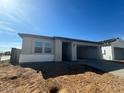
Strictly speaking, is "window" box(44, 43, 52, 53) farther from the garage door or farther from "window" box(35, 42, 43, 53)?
the garage door

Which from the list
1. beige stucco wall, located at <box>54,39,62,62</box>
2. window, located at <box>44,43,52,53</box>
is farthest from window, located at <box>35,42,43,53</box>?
beige stucco wall, located at <box>54,39,62,62</box>

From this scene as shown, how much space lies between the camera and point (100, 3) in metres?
11.1

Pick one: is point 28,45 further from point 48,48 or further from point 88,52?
point 88,52

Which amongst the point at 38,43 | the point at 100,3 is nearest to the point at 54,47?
the point at 38,43

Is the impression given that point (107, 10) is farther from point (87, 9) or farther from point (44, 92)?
point (44, 92)

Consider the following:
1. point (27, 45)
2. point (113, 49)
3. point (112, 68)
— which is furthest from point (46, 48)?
point (113, 49)

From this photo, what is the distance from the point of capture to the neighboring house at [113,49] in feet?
70.4

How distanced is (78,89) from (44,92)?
5.75ft

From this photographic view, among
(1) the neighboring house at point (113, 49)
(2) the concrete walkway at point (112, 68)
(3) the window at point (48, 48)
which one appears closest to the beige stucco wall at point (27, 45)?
(3) the window at point (48, 48)

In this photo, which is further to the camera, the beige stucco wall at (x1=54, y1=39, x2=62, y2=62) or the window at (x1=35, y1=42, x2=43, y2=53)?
the beige stucco wall at (x1=54, y1=39, x2=62, y2=62)

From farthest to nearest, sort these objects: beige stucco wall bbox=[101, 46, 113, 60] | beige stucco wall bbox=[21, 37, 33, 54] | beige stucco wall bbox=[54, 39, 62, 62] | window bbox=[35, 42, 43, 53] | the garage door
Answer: beige stucco wall bbox=[101, 46, 113, 60] < the garage door < beige stucco wall bbox=[54, 39, 62, 62] < window bbox=[35, 42, 43, 53] < beige stucco wall bbox=[21, 37, 33, 54]

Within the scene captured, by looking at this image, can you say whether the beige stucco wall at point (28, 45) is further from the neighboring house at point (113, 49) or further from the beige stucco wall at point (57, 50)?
the neighboring house at point (113, 49)

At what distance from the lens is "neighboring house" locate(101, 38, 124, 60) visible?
845 inches

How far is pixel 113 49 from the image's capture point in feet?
71.9
